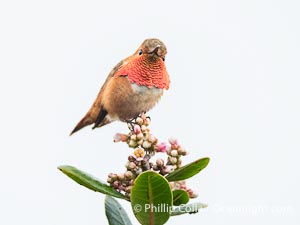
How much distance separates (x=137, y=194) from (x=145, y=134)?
351mm

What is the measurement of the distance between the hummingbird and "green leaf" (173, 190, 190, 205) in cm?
108

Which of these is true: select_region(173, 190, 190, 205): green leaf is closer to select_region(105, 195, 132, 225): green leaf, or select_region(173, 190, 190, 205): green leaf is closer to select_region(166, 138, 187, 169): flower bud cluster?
select_region(166, 138, 187, 169): flower bud cluster

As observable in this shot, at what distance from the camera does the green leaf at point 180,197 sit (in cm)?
240

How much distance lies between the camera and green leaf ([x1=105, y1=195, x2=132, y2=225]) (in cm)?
255

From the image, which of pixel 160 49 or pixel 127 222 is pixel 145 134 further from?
pixel 160 49

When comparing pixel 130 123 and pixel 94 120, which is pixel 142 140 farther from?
pixel 94 120

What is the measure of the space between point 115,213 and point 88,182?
0.94ft

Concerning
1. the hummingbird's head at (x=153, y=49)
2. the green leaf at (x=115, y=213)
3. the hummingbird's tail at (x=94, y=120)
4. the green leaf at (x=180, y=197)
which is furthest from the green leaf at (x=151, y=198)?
the hummingbird's tail at (x=94, y=120)

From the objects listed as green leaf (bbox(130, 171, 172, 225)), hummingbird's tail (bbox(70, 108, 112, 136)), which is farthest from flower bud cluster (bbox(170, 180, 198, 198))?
hummingbird's tail (bbox(70, 108, 112, 136))

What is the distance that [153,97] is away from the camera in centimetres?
337

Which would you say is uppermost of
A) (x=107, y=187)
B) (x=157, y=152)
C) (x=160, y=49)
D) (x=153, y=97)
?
(x=160, y=49)

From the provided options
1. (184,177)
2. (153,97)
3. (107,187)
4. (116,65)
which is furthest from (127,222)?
(116,65)

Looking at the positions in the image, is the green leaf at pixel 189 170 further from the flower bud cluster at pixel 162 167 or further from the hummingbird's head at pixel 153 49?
the hummingbird's head at pixel 153 49

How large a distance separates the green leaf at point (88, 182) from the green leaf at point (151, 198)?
158mm
